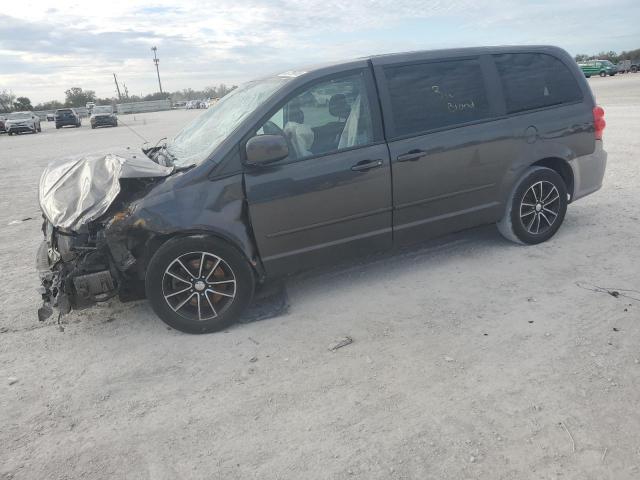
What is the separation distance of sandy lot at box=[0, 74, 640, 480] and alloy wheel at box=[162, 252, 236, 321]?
205 millimetres

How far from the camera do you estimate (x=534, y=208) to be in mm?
4621

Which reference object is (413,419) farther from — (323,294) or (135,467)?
(323,294)

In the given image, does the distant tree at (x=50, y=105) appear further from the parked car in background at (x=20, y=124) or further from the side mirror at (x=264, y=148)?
the side mirror at (x=264, y=148)

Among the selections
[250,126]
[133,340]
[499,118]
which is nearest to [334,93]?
[250,126]

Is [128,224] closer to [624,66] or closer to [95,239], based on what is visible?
[95,239]

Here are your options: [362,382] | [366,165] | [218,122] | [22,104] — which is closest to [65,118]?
[22,104]

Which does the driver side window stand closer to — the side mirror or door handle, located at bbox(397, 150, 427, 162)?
the side mirror

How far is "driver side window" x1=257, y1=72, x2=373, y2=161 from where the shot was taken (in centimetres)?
367

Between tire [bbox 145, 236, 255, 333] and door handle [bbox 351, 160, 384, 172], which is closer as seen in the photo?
tire [bbox 145, 236, 255, 333]

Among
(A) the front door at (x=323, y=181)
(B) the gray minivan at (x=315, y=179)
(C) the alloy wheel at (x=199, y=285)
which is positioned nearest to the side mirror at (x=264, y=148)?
(B) the gray minivan at (x=315, y=179)

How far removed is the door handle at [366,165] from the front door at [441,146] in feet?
0.53

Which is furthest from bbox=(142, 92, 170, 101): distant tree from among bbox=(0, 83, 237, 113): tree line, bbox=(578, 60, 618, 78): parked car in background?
bbox=(578, 60, 618, 78): parked car in background

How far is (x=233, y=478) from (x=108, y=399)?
3.62ft

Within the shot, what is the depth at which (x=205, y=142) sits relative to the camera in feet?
12.8
